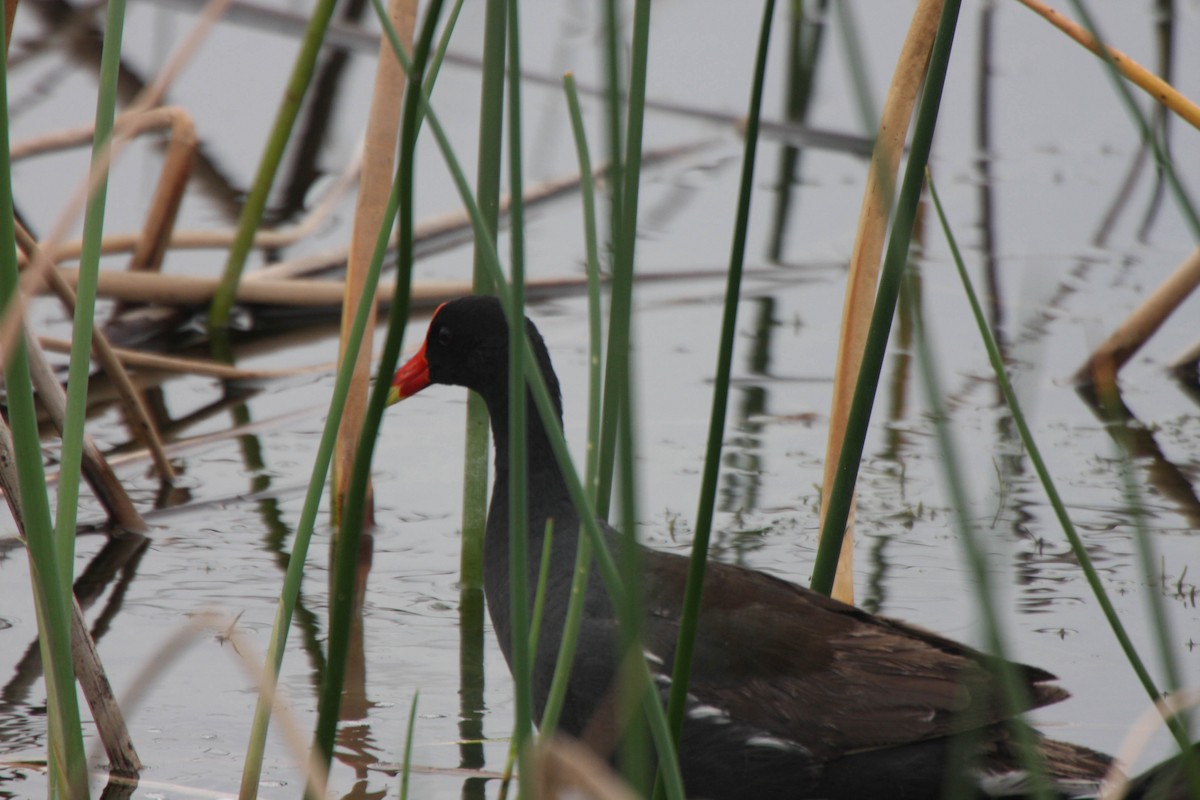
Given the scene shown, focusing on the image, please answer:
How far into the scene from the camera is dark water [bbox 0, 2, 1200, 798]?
11.4 feet

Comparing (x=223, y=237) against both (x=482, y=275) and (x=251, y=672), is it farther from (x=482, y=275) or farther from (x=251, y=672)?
(x=251, y=672)

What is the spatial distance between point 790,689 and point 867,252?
836 millimetres

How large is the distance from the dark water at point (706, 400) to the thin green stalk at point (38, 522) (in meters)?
0.56

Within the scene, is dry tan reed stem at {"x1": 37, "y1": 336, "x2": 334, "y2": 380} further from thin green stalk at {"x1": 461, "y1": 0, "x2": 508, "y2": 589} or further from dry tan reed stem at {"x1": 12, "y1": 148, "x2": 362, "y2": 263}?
thin green stalk at {"x1": 461, "y1": 0, "x2": 508, "y2": 589}

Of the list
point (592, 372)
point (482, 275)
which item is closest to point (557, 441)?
point (592, 372)

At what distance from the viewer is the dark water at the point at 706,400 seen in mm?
3461

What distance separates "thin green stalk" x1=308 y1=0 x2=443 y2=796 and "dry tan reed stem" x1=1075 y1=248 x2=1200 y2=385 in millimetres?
3389

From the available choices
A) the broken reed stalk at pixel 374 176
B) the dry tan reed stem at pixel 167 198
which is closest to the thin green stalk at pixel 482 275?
the broken reed stalk at pixel 374 176

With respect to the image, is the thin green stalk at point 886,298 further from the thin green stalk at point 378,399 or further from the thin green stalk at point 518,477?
the thin green stalk at point 378,399

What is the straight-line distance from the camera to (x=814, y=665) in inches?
121

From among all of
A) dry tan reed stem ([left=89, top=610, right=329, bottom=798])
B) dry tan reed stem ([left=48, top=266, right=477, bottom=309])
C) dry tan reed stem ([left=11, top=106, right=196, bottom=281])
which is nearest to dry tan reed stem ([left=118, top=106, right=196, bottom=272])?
dry tan reed stem ([left=11, top=106, right=196, bottom=281])

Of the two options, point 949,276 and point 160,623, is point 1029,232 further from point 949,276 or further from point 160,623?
point 160,623

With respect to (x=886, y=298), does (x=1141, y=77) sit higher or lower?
higher

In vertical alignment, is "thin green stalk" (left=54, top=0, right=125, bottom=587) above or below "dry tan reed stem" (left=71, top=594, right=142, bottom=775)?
above
